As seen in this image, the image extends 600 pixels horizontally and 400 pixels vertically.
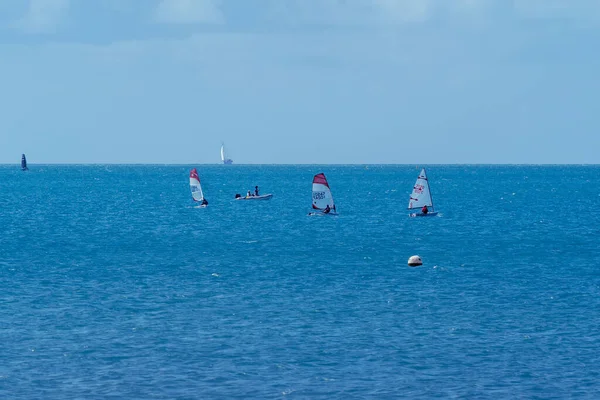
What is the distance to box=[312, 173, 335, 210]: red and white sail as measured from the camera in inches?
4451

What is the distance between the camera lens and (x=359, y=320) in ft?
151

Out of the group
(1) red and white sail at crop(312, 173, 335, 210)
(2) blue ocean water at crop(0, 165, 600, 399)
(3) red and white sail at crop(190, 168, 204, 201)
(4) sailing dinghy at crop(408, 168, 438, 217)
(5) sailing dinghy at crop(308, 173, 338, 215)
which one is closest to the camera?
(2) blue ocean water at crop(0, 165, 600, 399)

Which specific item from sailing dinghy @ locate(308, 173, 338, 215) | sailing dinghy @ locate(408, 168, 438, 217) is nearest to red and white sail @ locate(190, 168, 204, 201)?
sailing dinghy @ locate(308, 173, 338, 215)

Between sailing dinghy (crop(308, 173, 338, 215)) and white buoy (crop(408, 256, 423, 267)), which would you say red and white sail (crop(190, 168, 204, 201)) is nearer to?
sailing dinghy (crop(308, 173, 338, 215))

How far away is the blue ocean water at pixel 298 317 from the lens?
35.2 meters

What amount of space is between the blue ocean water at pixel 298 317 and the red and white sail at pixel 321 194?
2001 cm

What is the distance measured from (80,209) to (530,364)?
11566cm

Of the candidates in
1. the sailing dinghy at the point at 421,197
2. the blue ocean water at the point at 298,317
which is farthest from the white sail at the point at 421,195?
the blue ocean water at the point at 298,317

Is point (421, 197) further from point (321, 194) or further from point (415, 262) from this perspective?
point (415, 262)

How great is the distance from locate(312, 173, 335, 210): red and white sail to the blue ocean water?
20.0 m

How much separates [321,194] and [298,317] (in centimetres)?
7066

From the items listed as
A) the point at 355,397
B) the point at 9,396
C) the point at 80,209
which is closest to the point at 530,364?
the point at 355,397

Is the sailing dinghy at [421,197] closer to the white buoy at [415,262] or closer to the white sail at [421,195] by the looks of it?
the white sail at [421,195]

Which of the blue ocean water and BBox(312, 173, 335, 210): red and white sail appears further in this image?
BBox(312, 173, 335, 210): red and white sail
